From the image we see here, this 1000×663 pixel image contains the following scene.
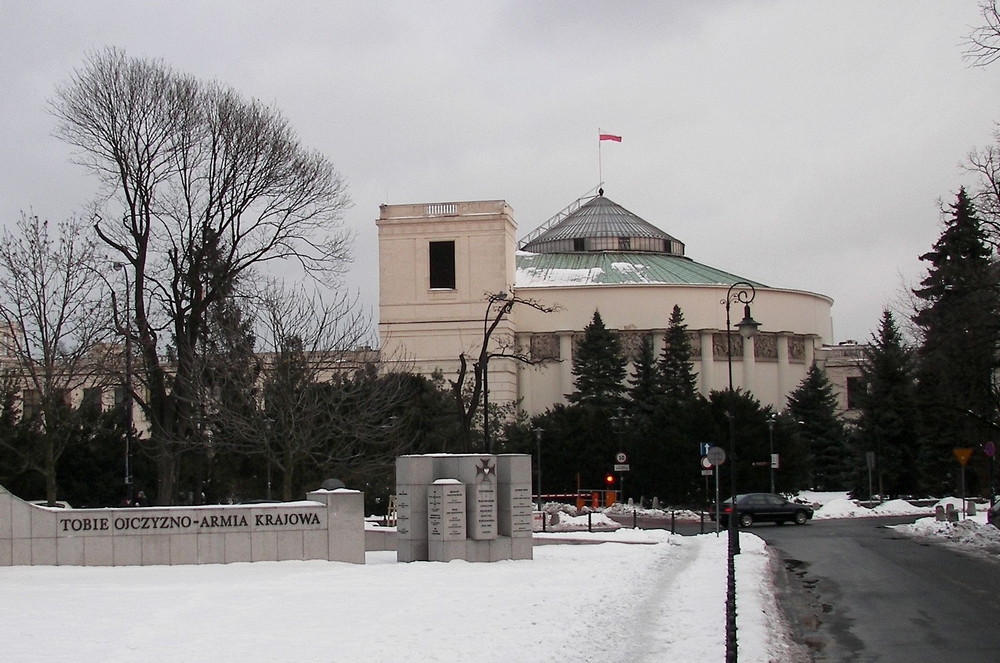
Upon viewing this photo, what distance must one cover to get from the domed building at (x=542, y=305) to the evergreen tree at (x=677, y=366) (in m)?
5.68

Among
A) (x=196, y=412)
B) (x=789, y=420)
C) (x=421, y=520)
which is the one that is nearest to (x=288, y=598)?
(x=421, y=520)

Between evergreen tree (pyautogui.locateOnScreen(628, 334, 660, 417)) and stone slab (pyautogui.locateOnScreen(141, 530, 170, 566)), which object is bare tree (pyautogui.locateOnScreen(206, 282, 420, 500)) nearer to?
stone slab (pyautogui.locateOnScreen(141, 530, 170, 566))

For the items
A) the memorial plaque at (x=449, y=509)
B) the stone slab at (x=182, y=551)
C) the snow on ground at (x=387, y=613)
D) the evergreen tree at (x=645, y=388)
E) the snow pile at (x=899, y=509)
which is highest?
the evergreen tree at (x=645, y=388)

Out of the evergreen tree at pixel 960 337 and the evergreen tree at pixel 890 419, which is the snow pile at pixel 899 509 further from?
the evergreen tree at pixel 890 419

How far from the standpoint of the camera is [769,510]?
5106 cm

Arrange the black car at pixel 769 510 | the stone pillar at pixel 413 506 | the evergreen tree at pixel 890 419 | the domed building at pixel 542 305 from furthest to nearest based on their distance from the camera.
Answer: the domed building at pixel 542 305 → the evergreen tree at pixel 890 419 → the black car at pixel 769 510 → the stone pillar at pixel 413 506

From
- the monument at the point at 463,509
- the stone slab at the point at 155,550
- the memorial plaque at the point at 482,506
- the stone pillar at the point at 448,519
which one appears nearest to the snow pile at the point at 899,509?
the monument at the point at 463,509

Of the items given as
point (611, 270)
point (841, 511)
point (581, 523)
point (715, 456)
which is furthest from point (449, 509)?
point (611, 270)

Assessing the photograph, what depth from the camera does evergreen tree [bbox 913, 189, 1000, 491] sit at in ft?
123

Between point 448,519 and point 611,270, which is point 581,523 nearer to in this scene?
point 448,519

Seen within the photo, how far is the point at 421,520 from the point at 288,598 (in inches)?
304

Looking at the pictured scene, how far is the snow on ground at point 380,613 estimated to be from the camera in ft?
46.4

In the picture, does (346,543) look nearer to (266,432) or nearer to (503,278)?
(266,432)

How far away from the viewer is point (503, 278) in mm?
87438
